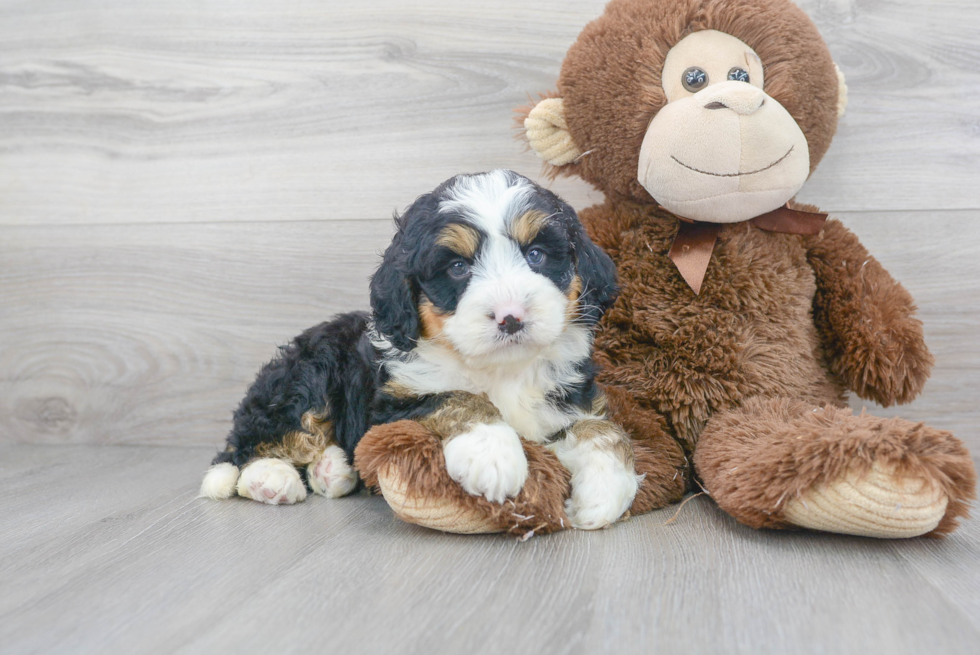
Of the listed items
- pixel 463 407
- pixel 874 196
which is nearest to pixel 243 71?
pixel 463 407

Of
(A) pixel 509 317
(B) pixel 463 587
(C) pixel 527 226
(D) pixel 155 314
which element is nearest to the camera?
(B) pixel 463 587

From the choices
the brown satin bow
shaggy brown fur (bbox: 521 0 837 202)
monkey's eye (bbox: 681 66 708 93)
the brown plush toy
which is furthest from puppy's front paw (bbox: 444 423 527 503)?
monkey's eye (bbox: 681 66 708 93)

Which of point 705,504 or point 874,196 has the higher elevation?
point 874,196

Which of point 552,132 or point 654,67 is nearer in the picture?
point 654,67

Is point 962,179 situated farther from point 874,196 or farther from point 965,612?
point 965,612

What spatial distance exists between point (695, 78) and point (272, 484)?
4.63ft

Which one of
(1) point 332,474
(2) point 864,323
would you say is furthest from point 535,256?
(2) point 864,323

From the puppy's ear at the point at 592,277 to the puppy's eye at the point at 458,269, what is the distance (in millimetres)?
257

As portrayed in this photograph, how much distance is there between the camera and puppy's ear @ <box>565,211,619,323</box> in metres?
1.67

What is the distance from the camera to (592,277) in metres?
1.68

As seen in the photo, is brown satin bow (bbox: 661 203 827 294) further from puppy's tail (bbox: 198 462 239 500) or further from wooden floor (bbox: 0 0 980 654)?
puppy's tail (bbox: 198 462 239 500)

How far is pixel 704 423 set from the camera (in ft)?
6.21

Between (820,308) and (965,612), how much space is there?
0.98 m

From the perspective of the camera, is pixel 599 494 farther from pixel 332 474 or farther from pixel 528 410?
pixel 332 474
